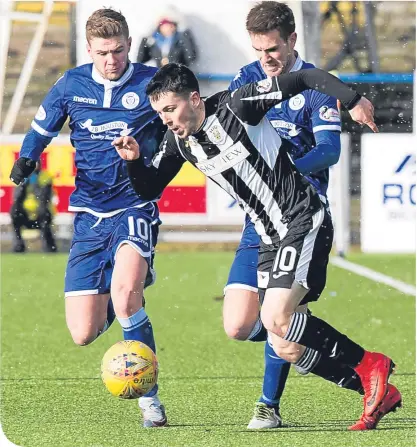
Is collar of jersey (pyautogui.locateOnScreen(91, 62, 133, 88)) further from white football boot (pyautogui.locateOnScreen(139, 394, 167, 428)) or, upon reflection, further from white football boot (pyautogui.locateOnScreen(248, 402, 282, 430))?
white football boot (pyautogui.locateOnScreen(248, 402, 282, 430))

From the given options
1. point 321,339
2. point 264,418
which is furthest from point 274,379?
point 321,339

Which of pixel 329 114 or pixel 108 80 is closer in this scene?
pixel 329 114

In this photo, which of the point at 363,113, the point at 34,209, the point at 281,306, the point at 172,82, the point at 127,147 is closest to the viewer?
the point at 363,113

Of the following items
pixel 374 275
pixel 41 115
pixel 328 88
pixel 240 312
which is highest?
pixel 328 88

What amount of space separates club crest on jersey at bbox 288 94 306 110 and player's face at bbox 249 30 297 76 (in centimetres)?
22

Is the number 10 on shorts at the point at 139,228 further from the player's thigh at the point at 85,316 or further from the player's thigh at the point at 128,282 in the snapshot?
the player's thigh at the point at 85,316

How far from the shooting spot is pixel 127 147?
6426mm

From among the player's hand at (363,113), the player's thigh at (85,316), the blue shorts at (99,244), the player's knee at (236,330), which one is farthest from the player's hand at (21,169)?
the player's hand at (363,113)

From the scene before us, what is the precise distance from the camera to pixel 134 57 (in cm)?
1712

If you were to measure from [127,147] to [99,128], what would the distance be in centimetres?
97

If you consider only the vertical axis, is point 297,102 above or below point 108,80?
below

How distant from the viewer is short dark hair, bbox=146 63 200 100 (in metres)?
→ 6.18

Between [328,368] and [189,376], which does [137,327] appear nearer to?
[328,368]

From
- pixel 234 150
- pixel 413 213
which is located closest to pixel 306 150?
pixel 234 150
